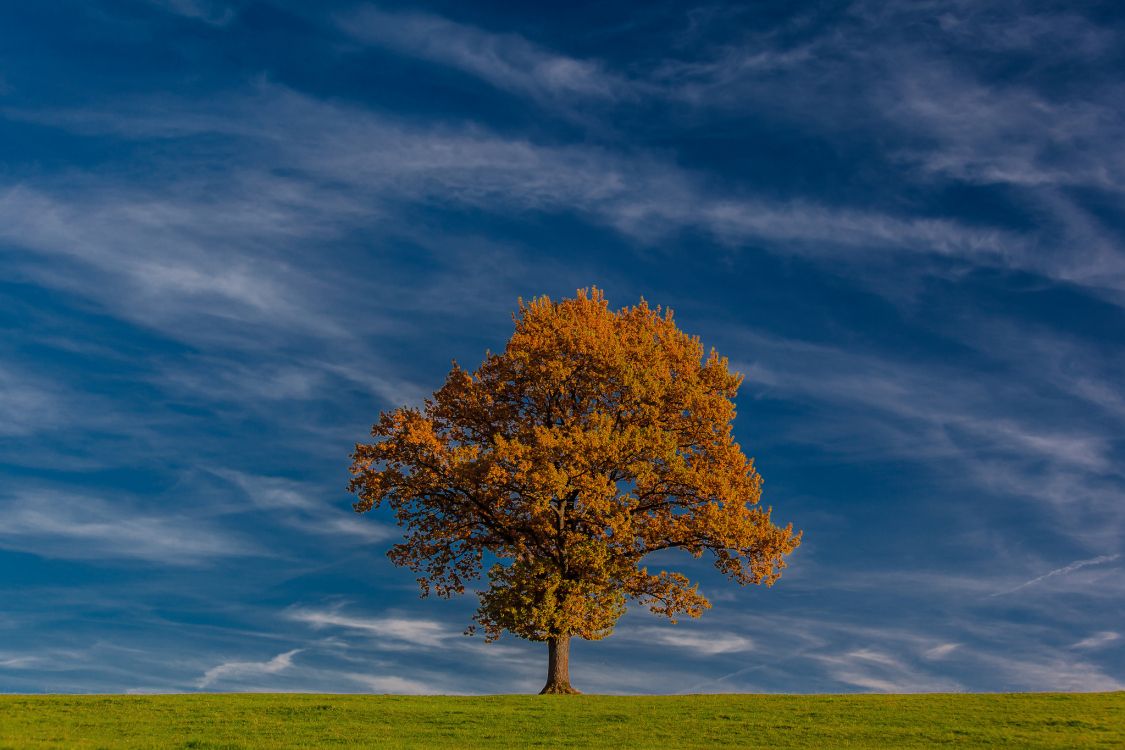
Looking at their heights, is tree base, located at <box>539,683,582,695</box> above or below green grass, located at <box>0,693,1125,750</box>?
above

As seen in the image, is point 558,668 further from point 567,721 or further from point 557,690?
point 567,721

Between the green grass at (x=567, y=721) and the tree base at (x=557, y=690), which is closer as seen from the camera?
the green grass at (x=567, y=721)

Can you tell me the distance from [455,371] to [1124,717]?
33.5 metres

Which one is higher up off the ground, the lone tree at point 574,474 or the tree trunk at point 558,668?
the lone tree at point 574,474

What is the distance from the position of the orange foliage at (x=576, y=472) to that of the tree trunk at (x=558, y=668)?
1.04 meters

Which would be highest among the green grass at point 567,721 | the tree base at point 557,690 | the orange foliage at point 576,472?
the orange foliage at point 576,472

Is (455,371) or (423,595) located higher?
(455,371)

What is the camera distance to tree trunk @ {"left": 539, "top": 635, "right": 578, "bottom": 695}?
4641 cm

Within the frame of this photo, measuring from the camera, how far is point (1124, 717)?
3862 centimetres

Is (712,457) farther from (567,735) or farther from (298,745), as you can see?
(298,745)

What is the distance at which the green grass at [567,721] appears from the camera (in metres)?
34.7

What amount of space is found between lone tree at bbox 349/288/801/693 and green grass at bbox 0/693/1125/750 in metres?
Result: 5.16

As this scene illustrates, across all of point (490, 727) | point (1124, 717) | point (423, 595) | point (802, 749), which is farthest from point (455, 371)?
point (1124, 717)

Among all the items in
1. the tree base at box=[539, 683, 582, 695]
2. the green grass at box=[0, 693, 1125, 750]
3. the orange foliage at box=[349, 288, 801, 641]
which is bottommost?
the green grass at box=[0, 693, 1125, 750]
